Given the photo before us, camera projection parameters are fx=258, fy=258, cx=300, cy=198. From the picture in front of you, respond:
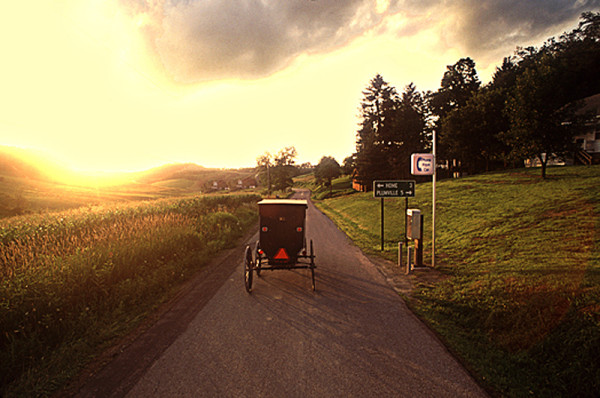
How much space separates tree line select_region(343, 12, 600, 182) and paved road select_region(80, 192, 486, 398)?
19686 millimetres

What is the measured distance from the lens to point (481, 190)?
19.0 metres

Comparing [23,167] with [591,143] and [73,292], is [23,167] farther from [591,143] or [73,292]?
[591,143]

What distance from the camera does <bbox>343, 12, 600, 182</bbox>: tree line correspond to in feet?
57.6

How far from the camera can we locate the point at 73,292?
561 centimetres

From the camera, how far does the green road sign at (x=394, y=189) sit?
425 inches

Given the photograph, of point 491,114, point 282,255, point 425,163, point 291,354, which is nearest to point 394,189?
point 425,163

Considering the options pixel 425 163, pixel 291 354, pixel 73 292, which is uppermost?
pixel 425 163

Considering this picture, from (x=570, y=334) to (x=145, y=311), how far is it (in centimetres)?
762

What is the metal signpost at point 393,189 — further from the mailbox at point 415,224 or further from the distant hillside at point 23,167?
the distant hillside at point 23,167

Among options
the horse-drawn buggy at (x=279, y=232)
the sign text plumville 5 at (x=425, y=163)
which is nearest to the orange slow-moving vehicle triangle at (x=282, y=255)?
the horse-drawn buggy at (x=279, y=232)

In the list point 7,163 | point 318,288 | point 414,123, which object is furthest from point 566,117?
point 7,163

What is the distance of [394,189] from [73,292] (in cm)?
1064

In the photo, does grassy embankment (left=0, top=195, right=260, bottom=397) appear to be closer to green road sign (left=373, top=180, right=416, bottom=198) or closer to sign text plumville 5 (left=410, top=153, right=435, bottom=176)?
green road sign (left=373, top=180, right=416, bottom=198)

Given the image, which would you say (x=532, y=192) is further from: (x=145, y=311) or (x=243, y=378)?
(x=145, y=311)
